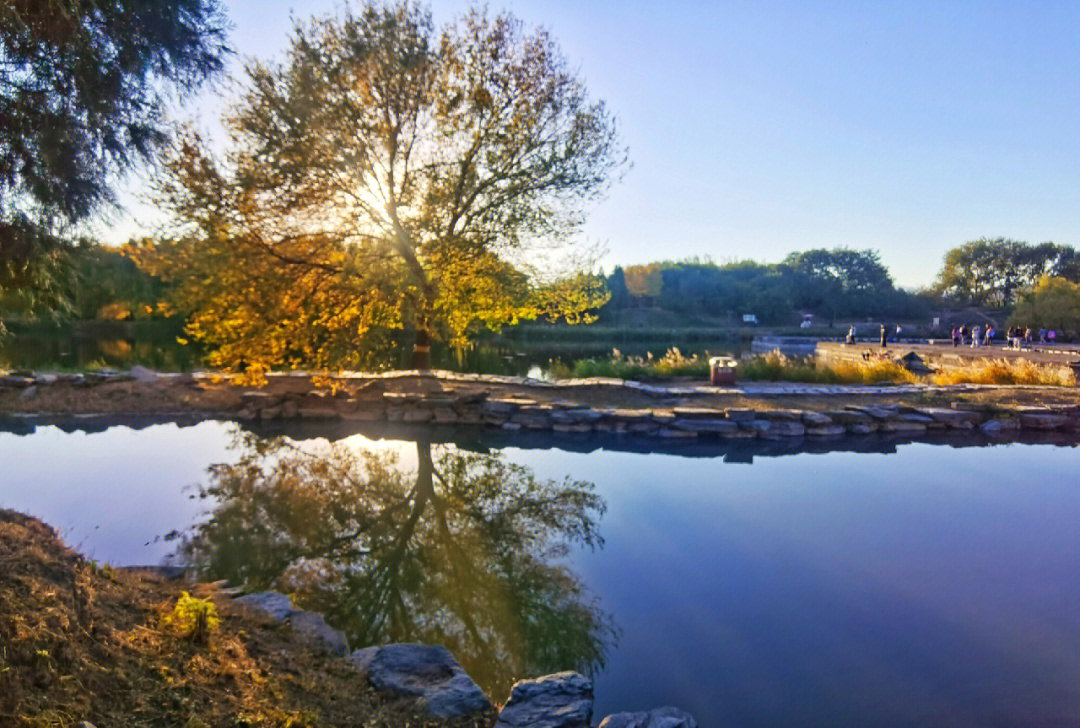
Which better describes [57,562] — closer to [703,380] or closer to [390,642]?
[390,642]

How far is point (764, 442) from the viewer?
1118cm

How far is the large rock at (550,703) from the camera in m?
3.28

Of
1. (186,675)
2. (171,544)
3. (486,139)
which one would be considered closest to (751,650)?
(186,675)

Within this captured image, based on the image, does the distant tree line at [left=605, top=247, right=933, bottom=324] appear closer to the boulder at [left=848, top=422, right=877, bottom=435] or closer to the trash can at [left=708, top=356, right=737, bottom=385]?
the trash can at [left=708, top=356, right=737, bottom=385]

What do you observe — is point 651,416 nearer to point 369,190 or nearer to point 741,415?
point 741,415

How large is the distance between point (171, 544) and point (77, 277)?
263 cm

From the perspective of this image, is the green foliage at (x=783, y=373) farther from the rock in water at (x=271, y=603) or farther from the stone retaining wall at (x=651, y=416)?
the rock in water at (x=271, y=603)

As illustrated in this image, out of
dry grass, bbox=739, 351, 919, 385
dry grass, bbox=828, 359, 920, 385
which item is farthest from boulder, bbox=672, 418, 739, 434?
dry grass, bbox=828, 359, 920, 385

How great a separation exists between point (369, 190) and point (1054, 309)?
4927 cm

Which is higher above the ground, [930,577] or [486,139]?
[486,139]

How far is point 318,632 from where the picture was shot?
13.9 ft

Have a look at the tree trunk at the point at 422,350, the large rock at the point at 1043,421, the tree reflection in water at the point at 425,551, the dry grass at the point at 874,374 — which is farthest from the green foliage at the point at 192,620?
the dry grass at the point at 874,374

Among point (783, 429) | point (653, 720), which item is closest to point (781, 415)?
point (783, 429)

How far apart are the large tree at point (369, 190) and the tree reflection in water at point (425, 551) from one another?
9.47 ft
